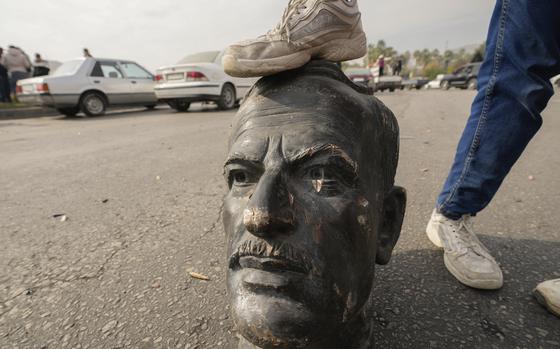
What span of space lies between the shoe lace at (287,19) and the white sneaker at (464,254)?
146cm

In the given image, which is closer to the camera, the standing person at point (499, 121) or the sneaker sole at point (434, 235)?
the standing person at point (499, 121)

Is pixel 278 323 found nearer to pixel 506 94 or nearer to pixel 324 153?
pixel 324 153

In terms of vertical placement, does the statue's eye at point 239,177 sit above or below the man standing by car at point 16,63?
below

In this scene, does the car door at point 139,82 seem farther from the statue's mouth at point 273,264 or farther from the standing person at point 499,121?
the statue's mouth at point 273,264

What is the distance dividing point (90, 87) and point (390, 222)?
10.3 m

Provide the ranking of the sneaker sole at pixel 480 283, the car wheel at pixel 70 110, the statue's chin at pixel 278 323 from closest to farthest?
1. the statue's chin at pixel 278 323
2. the sneaker sole at pixel 480 283
3. the car wheel at pixel 70 110

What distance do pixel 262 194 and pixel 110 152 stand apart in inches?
186

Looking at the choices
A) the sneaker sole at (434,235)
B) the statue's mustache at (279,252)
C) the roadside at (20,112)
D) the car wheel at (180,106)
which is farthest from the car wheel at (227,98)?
the statue's mustache at (279,252)

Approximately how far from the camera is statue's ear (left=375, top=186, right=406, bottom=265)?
1344 millimetres

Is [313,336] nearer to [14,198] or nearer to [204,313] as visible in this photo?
[204,313]

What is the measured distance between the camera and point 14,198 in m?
3.18

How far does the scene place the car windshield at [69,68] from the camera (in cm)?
930

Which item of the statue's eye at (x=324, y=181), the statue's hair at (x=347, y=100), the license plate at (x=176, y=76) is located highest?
the license plate at (x=176, y=76)

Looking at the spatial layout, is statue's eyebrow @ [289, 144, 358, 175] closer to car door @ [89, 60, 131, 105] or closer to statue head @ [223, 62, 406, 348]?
statue head @ [223, 62, 406, 348]
